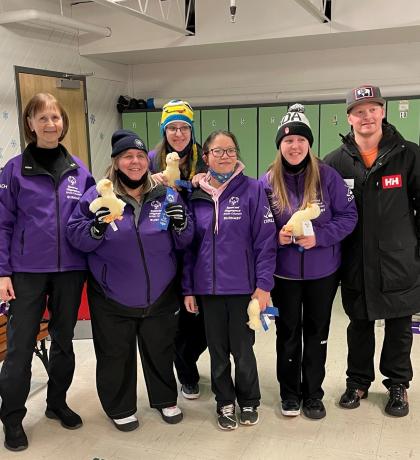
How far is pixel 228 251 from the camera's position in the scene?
2236 millimetres

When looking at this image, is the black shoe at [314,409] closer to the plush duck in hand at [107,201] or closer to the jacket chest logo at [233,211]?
the jacket chest logo at [233,211]

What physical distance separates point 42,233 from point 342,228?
138cm

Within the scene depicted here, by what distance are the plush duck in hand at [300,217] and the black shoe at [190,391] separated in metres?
1.18

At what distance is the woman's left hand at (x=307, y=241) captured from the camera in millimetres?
2191

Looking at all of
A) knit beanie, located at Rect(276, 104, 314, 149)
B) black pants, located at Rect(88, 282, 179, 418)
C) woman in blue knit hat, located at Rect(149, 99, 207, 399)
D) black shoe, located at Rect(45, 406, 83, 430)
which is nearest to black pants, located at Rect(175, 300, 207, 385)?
woman in blue knit hat, located at Rect(149, 99, 207, 399)

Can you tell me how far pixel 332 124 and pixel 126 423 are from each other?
3628mm

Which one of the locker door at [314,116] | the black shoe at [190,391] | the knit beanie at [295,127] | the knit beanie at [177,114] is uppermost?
the locker door at [314,116]

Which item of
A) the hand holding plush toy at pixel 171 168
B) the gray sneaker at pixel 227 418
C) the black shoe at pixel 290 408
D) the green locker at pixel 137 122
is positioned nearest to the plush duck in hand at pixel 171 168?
the hand holding plush toy at pixel 171 168

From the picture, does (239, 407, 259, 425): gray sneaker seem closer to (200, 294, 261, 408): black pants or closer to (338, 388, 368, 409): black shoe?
(200, 294, 261, 408): black pants

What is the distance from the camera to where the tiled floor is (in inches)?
87.2

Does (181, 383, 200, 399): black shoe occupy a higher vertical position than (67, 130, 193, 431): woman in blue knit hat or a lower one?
lower

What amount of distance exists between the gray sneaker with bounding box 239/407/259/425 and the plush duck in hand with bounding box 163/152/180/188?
1.20m

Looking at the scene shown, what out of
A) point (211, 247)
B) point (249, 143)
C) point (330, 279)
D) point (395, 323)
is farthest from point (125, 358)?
point (249, 143)

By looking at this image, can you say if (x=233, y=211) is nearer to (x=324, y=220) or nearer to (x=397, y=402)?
(x=324, y=220)
